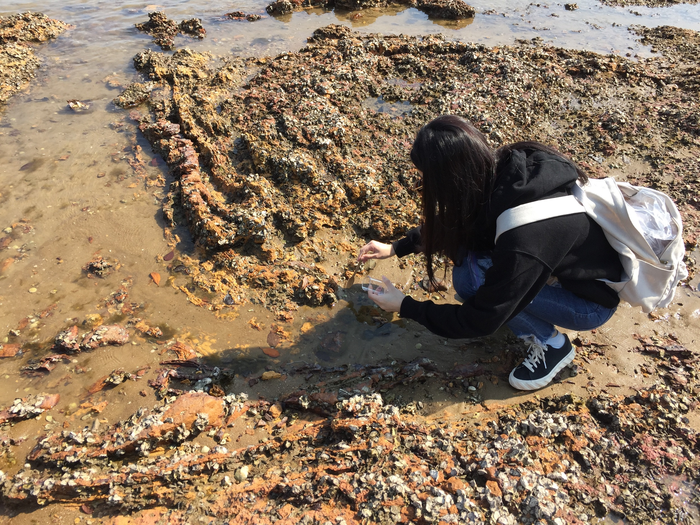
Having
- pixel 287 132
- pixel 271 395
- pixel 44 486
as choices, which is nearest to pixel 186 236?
pixel 287 132

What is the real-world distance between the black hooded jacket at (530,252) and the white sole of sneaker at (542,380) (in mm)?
493

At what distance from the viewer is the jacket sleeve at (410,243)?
269 centimetres

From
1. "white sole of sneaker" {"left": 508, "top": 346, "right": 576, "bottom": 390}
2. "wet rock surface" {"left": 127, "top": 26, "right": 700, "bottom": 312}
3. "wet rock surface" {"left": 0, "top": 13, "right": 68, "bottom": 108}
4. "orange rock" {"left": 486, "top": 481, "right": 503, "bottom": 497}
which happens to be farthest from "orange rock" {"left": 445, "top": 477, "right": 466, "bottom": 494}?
"wet rock surface" {"left": 0, "top": 13, "right": 68, "bottom": 108}

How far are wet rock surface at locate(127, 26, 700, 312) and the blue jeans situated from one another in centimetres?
105

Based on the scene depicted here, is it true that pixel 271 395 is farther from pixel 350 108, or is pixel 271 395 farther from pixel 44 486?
pixel 350 108

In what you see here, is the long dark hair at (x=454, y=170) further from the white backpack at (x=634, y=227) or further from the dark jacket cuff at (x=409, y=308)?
the dark jacket cuff at (x=409, y=308)

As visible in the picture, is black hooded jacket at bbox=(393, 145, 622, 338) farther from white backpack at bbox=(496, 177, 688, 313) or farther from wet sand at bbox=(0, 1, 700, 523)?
wet sand at bbox=(0, 1, 700, 523)

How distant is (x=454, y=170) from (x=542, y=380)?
1.49 metres

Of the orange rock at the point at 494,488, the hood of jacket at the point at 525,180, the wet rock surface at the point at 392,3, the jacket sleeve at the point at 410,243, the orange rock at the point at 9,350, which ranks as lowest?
the orange rock at the point at 494,488

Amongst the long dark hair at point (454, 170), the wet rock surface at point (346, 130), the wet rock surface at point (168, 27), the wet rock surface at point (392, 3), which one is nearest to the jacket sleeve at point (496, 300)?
the long dark hair at point (454, 170)

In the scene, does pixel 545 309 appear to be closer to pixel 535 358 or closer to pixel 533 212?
pixel 535 358

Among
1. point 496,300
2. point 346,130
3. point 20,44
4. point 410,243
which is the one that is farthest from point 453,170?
point 20,44

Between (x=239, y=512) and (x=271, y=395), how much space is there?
2.49ft

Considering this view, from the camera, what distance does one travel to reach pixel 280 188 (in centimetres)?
361
